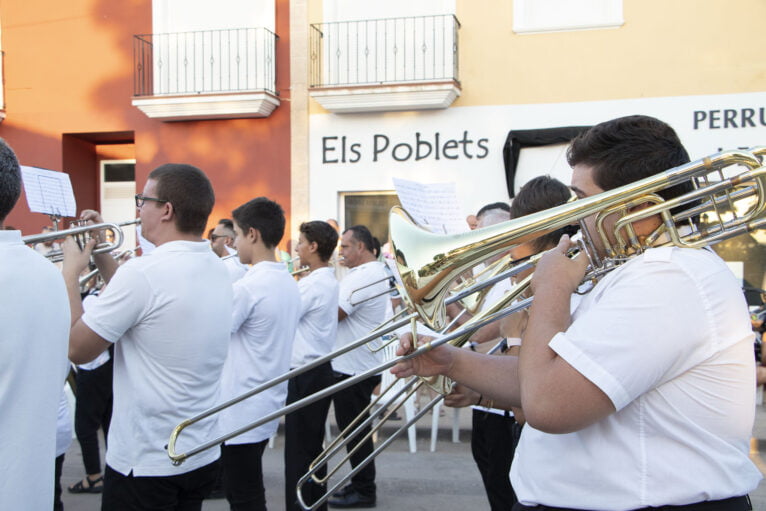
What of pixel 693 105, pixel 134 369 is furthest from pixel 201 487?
pixel 693 105

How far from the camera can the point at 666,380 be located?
58.4 inches

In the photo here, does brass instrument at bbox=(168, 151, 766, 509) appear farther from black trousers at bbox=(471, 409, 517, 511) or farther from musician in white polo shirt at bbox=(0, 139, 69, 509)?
black trousers at bbox=(471, 409, 517, 511)

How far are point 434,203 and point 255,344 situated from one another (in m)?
1.38

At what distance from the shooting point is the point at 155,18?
37.6ft

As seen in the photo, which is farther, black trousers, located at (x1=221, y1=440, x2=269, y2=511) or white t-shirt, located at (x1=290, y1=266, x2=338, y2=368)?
white t-shirt, located at (x1=290, y1=266, x2=338, y2=368)

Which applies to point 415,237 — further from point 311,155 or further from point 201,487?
point 311,155

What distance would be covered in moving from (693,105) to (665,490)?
31.4 ft

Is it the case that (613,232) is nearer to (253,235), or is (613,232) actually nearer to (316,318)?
(253,235)

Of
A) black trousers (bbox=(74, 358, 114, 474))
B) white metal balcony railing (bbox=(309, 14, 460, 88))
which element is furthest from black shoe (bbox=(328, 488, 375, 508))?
white metal balcony railing (bbox=(309, 14, 460, 88))

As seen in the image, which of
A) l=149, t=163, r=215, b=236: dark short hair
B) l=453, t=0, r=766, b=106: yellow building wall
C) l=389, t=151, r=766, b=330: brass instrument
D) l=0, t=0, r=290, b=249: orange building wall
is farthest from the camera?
l=0, t=0, r=290, b=249: orange building wall

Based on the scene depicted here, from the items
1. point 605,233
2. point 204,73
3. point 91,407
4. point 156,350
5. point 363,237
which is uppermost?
point 204,73

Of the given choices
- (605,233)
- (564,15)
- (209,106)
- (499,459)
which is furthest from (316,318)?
(564,15)

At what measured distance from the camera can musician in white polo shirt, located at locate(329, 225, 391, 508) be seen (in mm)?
4766

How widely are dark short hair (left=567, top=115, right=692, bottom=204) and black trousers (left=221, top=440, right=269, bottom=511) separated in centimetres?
251
